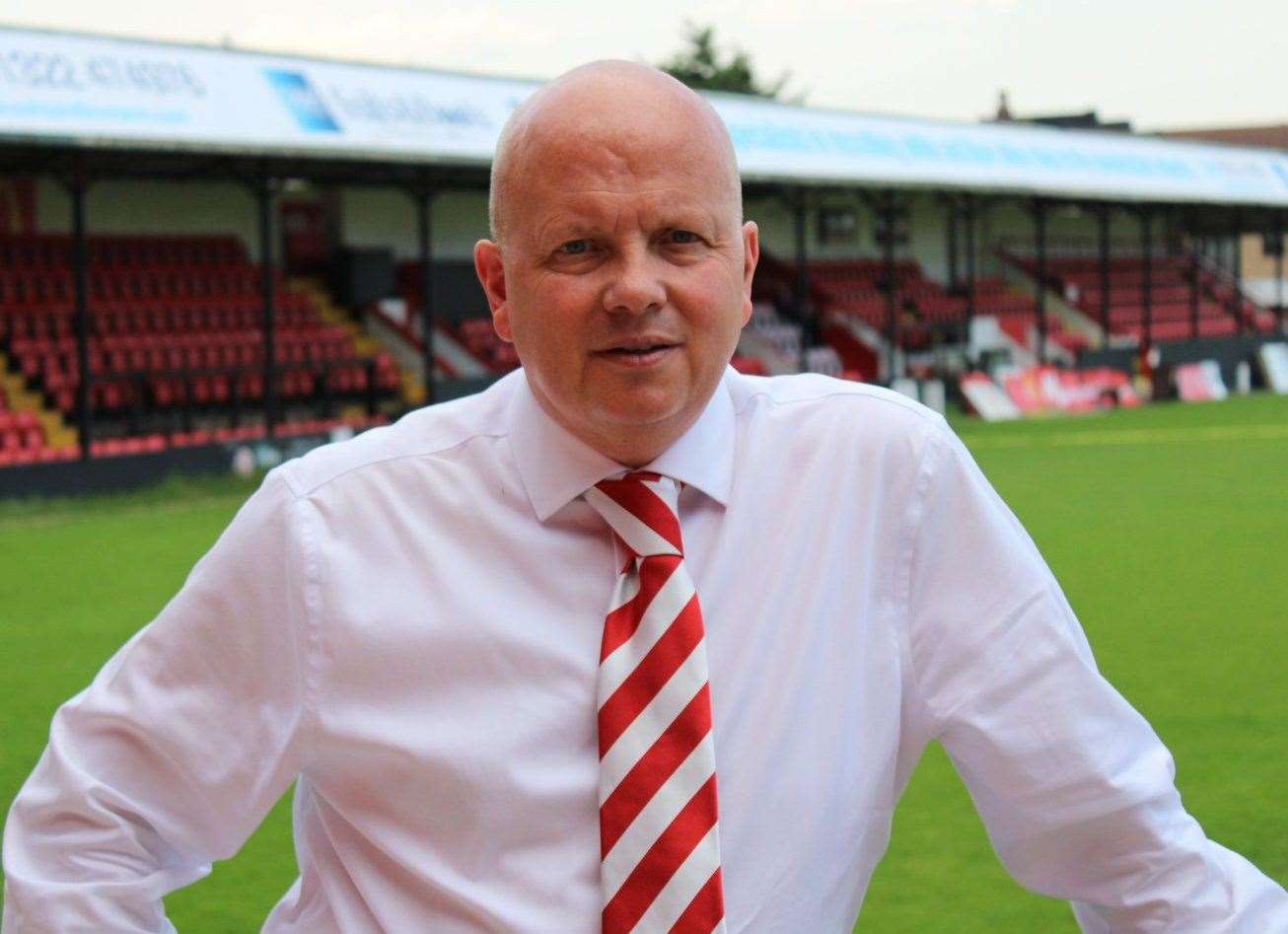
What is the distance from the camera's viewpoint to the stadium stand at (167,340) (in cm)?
2042

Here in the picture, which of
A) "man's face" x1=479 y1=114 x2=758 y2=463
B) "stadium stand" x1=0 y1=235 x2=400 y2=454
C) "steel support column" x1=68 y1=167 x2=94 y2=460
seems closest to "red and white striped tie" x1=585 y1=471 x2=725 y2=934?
"man's face" x1=479 y1=114 x2=758 y2=463

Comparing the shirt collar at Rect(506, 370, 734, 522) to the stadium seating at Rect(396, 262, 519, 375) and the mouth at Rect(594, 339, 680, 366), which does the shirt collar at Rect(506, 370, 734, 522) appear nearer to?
the mouth at Rect(594, 339, 680, 366)

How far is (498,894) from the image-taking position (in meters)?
1.77

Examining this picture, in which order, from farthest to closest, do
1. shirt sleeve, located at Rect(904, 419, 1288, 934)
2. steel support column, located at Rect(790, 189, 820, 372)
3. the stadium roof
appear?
1. steel support column, located at Rect(790, 189, 820, 372)
2. the stadium roof
3. shirt sleeve, located at Rect(904, 419, 1288, 934)

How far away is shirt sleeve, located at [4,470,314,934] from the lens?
1.78 meters

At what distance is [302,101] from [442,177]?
6714mm

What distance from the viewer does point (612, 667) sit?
1.79 m

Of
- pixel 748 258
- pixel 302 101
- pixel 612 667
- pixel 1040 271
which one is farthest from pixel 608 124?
pixel 1040 271

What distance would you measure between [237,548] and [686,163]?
59 centimetres

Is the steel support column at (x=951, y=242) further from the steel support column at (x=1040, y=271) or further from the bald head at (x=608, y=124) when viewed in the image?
the bald head at (x=608, y=124)

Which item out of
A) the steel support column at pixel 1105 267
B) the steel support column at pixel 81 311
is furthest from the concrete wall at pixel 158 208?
the steel support column at pixel 1105 267

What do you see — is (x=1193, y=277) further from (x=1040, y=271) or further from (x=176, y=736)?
(x=176, y=736)

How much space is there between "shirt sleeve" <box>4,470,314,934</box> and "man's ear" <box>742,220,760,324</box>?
499 millimetres

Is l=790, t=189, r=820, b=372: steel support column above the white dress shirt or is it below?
below
